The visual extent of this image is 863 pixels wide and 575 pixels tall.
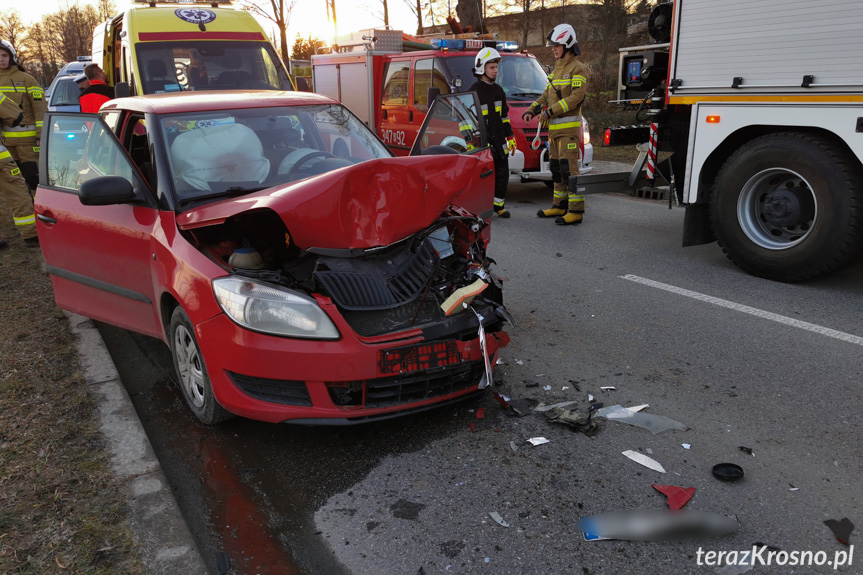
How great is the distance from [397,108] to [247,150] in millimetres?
6702

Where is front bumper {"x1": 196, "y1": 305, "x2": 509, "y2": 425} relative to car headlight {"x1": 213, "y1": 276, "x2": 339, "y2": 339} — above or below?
below

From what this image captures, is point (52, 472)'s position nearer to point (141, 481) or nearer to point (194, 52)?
point (141, 481)

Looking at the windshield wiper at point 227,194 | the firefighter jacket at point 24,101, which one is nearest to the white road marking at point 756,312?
the windshield wiper at point 227,194

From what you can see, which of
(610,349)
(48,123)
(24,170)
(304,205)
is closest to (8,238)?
(24,170)

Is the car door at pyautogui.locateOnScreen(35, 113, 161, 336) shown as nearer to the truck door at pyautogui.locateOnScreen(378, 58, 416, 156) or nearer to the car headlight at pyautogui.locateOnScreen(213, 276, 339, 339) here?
the car headlight at pyautogui.locateOnScreen(213, 276, 339, 339)

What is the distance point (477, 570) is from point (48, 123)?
4367 millimetres

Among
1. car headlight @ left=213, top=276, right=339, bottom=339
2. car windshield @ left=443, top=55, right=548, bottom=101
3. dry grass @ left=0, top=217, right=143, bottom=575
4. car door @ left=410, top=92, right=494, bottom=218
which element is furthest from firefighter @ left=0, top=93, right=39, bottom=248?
car headlight @ left=213, top=276, right=339, bottom=339

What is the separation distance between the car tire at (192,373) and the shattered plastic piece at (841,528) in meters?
2.74

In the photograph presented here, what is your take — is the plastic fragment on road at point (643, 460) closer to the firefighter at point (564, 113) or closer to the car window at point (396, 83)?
the firefighter at point (564, 113)

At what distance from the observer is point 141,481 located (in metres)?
2.96

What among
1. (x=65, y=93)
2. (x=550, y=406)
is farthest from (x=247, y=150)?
(x=65, y=93)

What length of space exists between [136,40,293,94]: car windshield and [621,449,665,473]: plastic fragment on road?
24.5 feet

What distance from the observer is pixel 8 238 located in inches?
318

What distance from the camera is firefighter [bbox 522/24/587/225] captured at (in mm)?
7980
